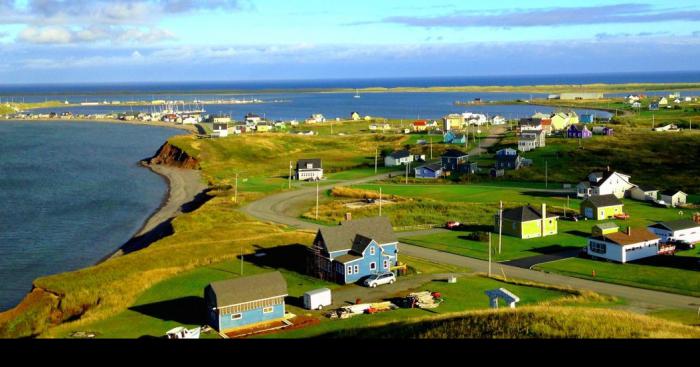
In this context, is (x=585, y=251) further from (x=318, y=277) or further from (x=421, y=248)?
(x=318, y=277)

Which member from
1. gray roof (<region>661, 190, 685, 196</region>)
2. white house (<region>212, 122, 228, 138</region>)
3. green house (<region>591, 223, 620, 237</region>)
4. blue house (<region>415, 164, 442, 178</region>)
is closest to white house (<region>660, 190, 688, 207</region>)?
gray roof (<region>661, 190, 685, 196</region>)

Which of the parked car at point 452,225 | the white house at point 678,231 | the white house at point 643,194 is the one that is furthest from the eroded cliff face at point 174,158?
the white house at point 678,231

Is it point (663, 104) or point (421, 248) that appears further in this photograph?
point (663, 104)

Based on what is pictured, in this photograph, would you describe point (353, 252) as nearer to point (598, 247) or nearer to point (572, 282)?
point (572, 282)

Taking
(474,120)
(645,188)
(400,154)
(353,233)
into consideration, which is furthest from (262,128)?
(353,233)
